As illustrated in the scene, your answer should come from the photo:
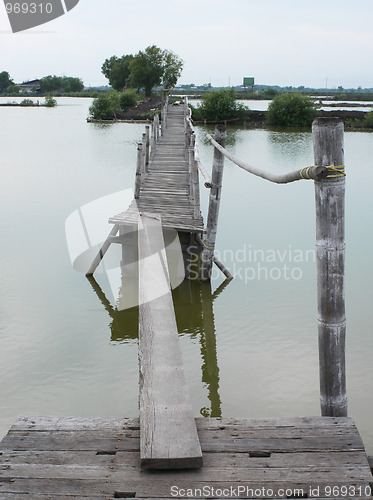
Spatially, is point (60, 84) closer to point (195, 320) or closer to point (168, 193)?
point (168, 193)

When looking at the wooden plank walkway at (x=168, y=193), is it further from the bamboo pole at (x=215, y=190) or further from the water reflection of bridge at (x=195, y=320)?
the water reflection of bridge at (x=195, y=320)

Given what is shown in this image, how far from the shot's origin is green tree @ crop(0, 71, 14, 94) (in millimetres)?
145500

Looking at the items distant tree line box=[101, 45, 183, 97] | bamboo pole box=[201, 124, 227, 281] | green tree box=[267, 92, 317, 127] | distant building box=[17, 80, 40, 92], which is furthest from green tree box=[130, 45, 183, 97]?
distant building box=[17, 80, 40, 92]

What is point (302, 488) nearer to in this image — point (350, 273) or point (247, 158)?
point (350, 273)

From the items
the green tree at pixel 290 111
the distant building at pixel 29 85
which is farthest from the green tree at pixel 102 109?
the distant building at pixel 29 85

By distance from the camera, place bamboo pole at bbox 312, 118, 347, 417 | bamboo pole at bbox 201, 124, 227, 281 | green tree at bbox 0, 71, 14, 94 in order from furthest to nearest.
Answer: green tree at bbox 0, 71, 14, 94 → bamboo pole at bbox 201, 124, 227, 281 → bamboo pole at bbox 312, 118, 347, 417

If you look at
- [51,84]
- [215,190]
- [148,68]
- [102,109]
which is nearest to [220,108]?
[102,109]

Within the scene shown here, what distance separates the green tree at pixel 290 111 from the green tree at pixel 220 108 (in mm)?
3693

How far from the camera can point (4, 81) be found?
146 metres

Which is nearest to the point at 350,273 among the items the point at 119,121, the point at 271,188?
the point at 271,188

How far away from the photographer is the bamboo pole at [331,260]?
9.73 feet

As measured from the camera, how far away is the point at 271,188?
60.0 feet

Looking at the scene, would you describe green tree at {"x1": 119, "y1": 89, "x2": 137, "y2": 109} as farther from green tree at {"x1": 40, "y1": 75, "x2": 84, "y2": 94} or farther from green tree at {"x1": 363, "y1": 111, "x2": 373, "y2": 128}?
green tree at {"x1": 40, "y1": 75, "x2": 84, "y2": 94}

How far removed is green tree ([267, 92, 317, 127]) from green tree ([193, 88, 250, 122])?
3693 millimetres
